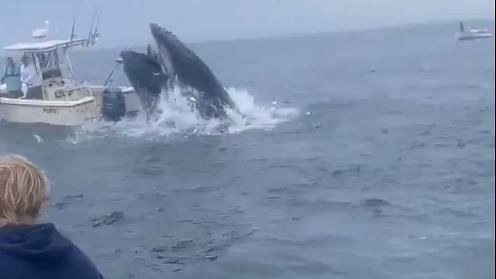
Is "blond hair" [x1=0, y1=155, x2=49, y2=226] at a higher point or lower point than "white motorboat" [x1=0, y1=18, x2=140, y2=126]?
higher

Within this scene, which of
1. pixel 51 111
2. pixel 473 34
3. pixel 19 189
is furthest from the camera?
pixel 473 34

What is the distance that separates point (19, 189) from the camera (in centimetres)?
375

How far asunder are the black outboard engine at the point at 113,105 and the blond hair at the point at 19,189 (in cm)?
2845

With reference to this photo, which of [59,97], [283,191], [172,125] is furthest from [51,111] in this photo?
[283,191]

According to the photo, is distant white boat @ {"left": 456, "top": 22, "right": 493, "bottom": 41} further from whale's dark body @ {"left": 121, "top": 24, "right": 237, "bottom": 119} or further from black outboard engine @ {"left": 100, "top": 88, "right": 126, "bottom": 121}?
black outboard engine @ {"left": 100, "top": 88, "right": 126, "bottom": 121}

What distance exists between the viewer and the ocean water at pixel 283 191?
14.1 metres

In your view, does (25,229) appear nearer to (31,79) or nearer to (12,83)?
(31,79)

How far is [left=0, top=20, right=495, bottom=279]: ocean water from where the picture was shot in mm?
14109

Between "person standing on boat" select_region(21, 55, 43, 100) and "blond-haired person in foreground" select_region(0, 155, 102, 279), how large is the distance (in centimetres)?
2970

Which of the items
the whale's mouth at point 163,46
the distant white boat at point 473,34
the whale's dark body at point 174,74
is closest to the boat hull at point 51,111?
the whale's dark body at point 174,74

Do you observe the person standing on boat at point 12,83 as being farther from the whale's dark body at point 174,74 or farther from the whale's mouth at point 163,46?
the whale's mouth at point 163,46

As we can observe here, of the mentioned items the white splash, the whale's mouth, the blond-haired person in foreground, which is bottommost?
the white splash

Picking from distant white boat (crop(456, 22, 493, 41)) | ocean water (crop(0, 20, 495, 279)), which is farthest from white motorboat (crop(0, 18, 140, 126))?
distant white boat (crop(456, 22, 493, 41))

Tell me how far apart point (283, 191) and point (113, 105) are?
13.5 meters
